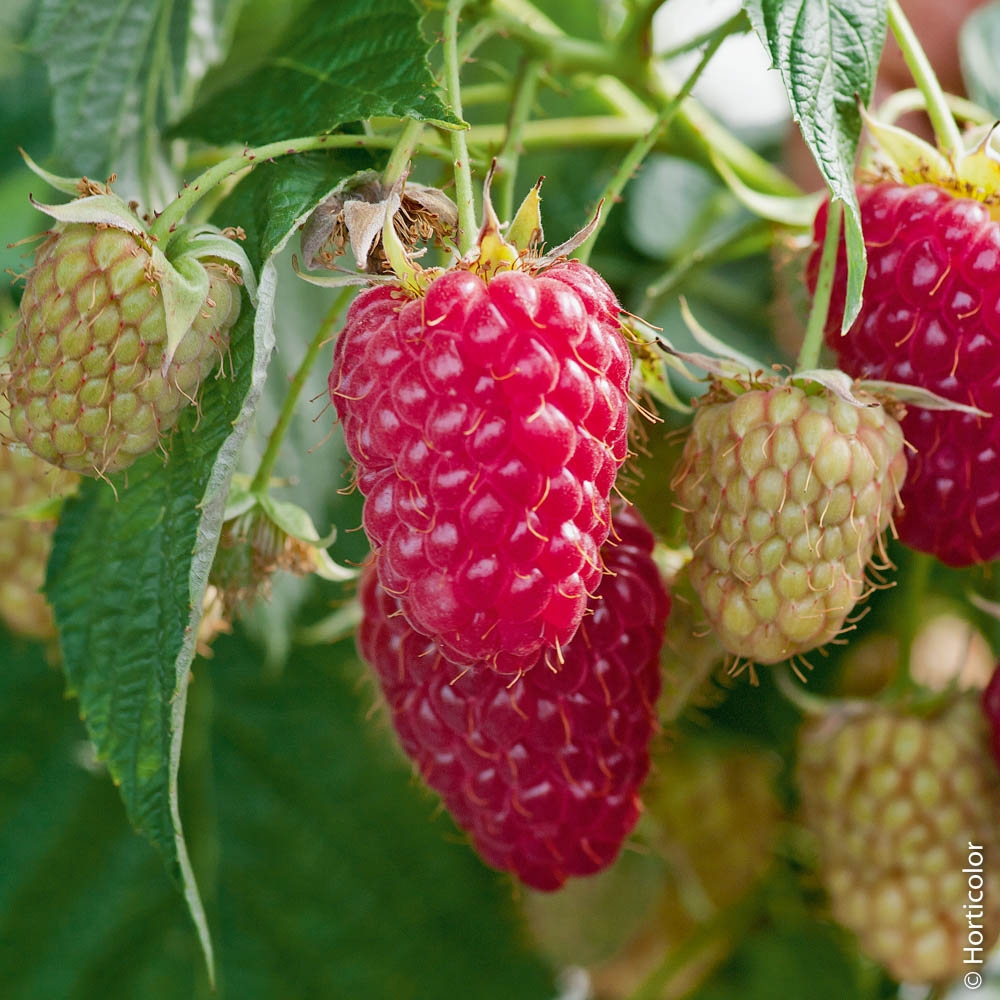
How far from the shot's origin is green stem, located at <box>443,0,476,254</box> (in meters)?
0.55

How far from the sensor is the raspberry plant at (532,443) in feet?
1.77

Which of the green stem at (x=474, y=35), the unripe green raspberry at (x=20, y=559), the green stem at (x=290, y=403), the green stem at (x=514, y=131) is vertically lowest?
the unripe green raspberry at (x=20, y=559)

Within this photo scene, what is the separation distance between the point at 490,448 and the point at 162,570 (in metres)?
0.21

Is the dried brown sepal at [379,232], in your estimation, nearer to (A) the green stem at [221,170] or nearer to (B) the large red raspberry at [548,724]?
(A) the green stem at [221,170]

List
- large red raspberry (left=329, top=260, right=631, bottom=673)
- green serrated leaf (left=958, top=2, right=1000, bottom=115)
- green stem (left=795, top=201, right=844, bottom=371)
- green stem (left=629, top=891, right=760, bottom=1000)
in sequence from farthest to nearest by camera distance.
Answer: green stem (left=629, top=891, right=760, bottom=1000), green serrated leaf (left=958, top=2, right=1000, bottom=115), green stem (left=795, top=201, right=844, bottom=371), large red raspberry (left=329, top=260, right=631, bottom=673)

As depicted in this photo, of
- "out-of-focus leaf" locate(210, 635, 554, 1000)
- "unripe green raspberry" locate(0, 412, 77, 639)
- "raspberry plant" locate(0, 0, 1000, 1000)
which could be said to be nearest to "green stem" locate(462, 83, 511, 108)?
"raspberry plant" locate(0, 0, 1000, 1000)

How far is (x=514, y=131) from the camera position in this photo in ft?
2.23

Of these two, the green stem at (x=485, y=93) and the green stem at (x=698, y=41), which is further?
the green stem at (x=485, y=93)

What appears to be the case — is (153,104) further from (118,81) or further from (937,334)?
(937,334)

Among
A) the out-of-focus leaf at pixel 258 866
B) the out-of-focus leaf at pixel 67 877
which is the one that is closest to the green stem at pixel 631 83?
the out-of-focus leaf at pixel 258 866

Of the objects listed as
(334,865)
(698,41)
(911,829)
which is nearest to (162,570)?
(698,41)

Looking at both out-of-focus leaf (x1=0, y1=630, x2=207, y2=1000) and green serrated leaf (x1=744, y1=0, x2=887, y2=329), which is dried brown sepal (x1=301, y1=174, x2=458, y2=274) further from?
out-of-focus leaf (x1=0, y1=630, x2=207, y2=1000)

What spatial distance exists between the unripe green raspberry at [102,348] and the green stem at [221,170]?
2 cm

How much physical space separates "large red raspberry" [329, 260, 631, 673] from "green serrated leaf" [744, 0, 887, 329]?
A: 5.2 inches
